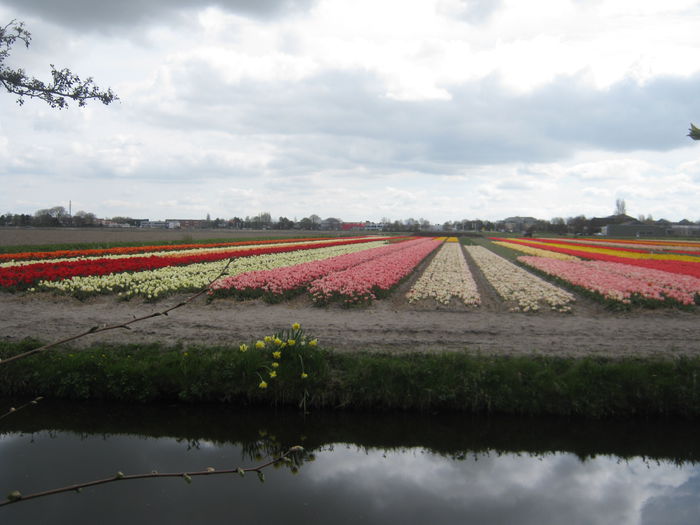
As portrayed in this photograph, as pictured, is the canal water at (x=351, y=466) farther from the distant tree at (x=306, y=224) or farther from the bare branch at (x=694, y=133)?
the distant tree at (x=306, y=224)

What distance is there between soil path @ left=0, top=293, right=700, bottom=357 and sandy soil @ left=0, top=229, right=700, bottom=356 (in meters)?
0.02

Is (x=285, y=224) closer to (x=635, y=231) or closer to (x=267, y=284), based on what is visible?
(x=635, y=231)

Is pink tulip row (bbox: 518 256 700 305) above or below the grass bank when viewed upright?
above

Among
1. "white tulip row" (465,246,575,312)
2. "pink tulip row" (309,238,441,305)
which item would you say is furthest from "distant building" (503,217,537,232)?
"pink tulip row" (309,238,441,305)

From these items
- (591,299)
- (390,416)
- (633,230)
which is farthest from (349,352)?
(633,230)

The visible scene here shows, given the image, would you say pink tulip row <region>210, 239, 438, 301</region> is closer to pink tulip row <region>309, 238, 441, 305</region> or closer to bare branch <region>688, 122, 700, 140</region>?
pink tulip row <region>309, 238, 441, 305</region>

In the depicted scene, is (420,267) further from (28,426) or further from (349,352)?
(28,426)

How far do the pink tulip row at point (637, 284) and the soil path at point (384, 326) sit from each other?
653mm

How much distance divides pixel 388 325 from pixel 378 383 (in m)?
3.82

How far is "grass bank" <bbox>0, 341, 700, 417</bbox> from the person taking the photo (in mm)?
7770

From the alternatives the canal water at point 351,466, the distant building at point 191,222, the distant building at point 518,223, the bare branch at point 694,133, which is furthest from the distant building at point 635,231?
the distant building at point 191,222

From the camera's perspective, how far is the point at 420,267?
25.9m

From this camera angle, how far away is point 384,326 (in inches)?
458

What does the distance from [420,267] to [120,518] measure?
2194 centimetres
